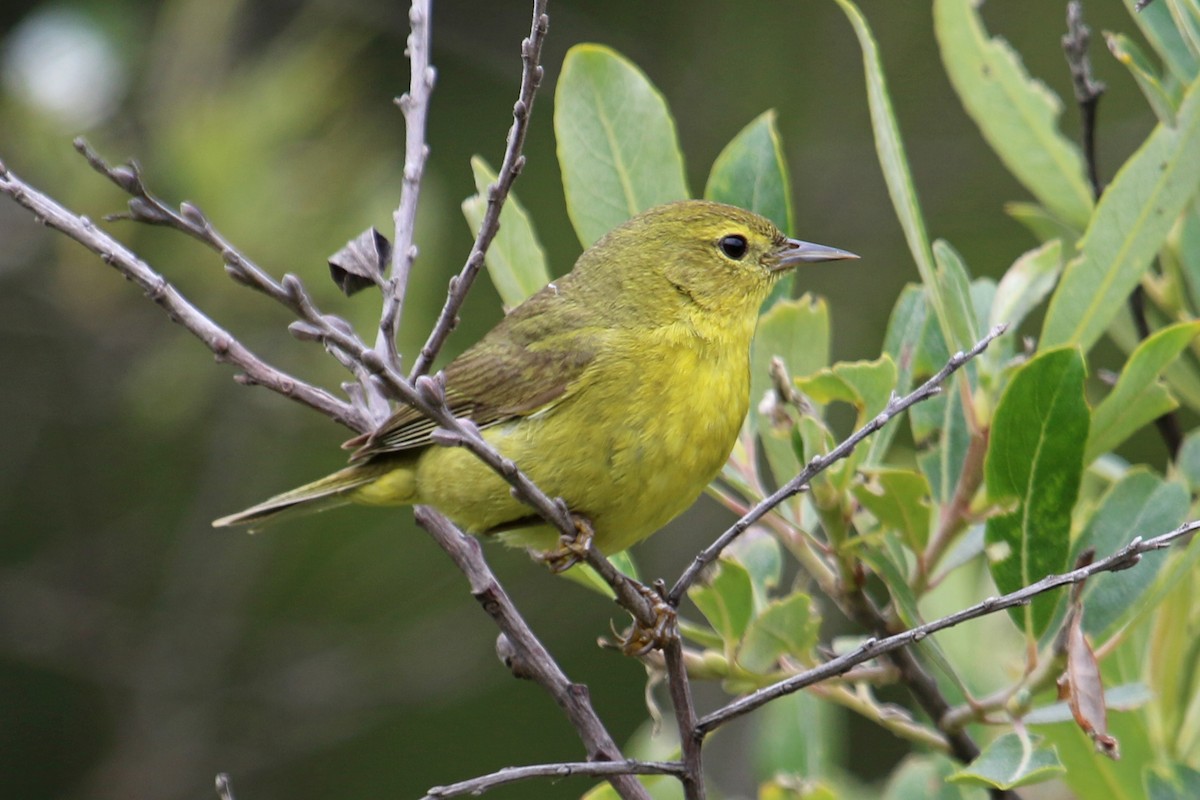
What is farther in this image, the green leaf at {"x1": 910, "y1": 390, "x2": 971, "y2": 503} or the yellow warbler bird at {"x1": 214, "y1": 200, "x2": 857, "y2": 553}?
the yellow warbler bird at {"x1": 214, "y1": 200, "x2": 857, "y2": 553}

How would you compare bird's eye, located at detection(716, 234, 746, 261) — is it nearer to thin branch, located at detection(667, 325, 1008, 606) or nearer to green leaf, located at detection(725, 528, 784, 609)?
green leaf, located at detection(725, 528, 784, 609)

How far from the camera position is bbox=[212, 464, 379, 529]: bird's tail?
11.9 feet

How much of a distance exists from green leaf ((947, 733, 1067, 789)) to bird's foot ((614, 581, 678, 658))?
0.51m

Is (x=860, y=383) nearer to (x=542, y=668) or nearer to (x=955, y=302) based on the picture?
(x=955, y=302)

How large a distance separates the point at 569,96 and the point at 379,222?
2340mm

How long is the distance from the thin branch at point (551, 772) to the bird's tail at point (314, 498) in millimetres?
1507

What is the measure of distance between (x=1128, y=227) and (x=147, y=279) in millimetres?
1767

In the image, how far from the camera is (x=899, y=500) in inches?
106

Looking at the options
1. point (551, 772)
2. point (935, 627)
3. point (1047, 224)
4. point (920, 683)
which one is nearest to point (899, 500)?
point (920, 683)

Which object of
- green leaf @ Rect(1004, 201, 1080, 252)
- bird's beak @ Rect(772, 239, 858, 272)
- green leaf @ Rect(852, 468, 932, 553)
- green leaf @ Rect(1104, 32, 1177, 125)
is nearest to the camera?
green leaf @ Rect(852, 468, 932, 553)

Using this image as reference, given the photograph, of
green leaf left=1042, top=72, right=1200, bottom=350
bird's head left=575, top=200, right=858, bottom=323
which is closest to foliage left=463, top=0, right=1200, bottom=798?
green leaf left=1042, top=72, right=1200, bottom=350

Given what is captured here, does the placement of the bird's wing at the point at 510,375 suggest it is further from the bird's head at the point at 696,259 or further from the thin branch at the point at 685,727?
the thin branch at the point at 685,727

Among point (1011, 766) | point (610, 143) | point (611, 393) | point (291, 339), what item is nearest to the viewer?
point (1011, 766)

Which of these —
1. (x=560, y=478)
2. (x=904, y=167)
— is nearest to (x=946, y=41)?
(x=904, y=167)
